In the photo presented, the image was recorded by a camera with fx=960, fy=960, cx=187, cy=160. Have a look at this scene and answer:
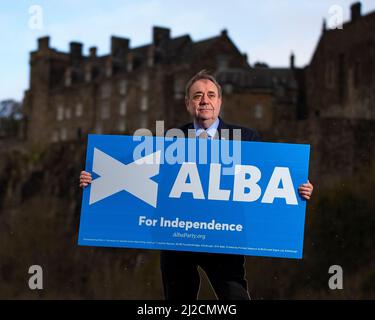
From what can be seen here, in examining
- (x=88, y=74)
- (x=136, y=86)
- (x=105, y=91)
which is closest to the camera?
(x=136, y=86)

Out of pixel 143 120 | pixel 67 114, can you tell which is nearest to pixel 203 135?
pixel 143 120

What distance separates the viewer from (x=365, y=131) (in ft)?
145

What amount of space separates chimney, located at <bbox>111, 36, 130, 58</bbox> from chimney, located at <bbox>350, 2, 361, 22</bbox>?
23.8 m

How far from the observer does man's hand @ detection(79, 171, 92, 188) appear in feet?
23.1

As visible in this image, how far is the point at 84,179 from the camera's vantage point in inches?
277

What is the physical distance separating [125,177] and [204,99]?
40.5 inches

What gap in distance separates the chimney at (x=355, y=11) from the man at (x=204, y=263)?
4456 centimetres

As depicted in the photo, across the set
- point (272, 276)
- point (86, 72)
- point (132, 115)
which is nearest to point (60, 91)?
point (86, 72)

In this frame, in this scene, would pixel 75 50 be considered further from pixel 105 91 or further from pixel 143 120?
pixel 143 120

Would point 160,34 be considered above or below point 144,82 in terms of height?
above

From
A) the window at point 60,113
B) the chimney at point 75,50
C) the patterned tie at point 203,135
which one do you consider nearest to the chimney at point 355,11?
the window at point 60,113
